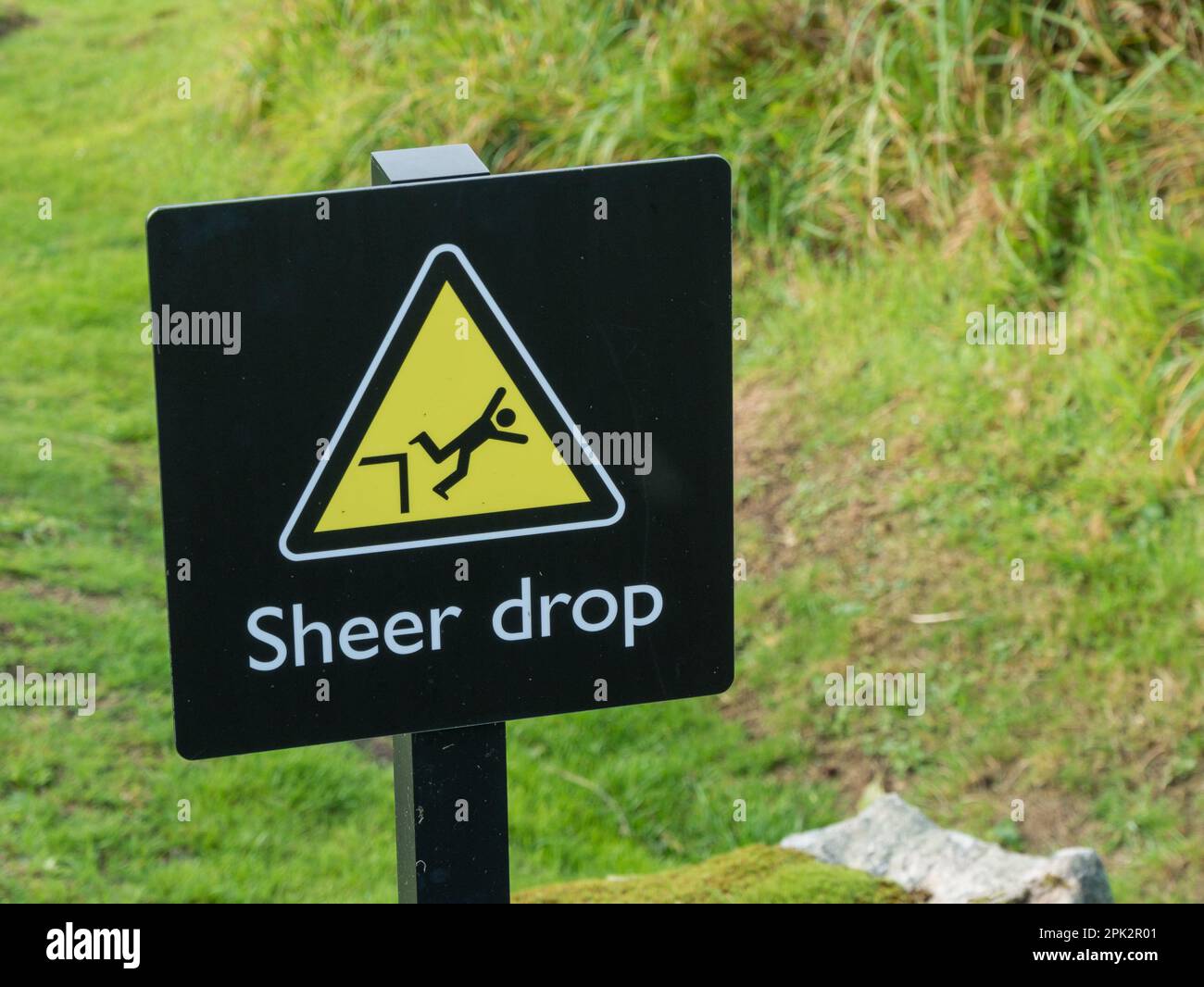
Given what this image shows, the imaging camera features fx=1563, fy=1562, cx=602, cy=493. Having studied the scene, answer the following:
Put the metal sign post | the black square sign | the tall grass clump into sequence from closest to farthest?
the black square sign < the metal sign post < the tall grass clump

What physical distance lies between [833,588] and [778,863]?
6.68 feet

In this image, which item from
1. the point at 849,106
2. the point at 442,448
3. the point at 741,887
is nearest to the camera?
the point at 442,448

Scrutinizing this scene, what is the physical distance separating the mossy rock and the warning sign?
1.44m

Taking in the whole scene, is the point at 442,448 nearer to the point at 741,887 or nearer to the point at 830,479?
the point at 741,887

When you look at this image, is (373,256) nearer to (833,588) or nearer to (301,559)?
(301,559)

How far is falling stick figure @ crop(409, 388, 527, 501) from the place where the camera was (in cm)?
178

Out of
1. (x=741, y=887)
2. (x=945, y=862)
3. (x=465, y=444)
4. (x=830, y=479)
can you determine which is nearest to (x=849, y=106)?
(x=830, y=479)

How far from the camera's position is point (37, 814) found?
13.6ft

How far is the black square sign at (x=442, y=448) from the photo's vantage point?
1712 millimetres

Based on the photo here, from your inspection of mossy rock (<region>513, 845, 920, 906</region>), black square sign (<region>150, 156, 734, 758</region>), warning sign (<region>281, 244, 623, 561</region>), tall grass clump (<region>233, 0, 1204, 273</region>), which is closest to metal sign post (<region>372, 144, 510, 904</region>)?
black square sign (<region>150, 156, 734, 758</region>)

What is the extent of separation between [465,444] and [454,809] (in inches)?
17.5

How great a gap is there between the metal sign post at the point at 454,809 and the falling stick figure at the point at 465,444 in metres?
0.30

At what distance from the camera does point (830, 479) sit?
554cm

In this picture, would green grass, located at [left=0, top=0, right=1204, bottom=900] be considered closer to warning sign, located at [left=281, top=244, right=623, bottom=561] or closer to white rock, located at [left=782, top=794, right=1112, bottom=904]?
white rock, located at [left=782, top=794, right=1112, bottom=904]
